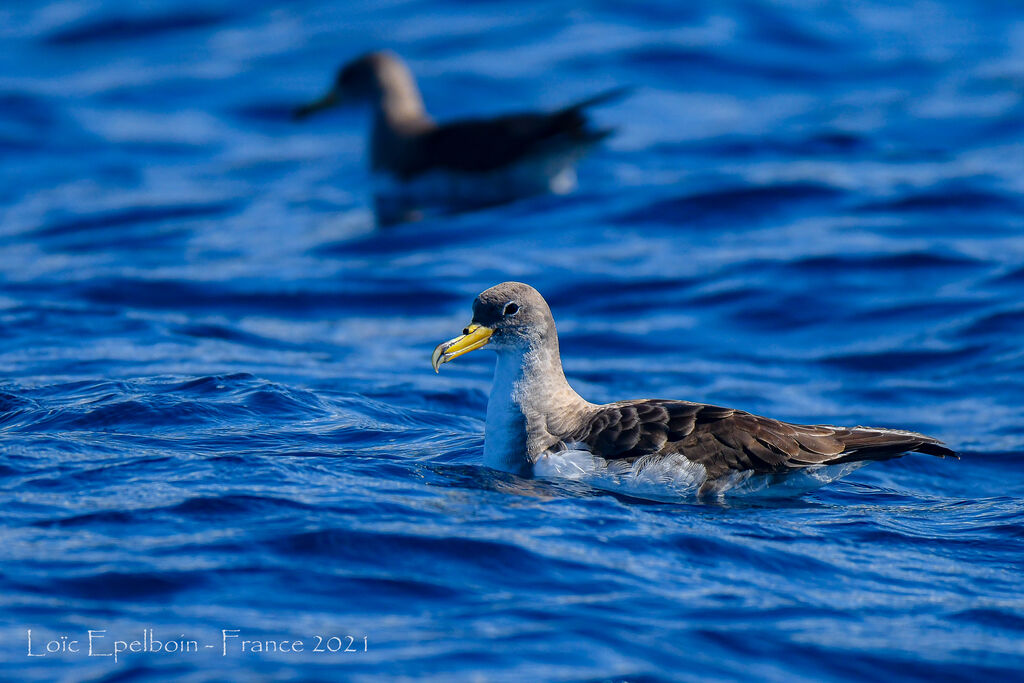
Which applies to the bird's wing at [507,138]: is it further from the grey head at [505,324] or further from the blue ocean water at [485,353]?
the grey head at [505,324]

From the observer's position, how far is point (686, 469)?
26.2ft

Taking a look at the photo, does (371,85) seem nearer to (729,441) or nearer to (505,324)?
(505,324)

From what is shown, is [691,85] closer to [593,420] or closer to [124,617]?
[593,420]

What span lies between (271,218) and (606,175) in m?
4.54

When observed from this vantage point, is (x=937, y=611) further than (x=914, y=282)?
No

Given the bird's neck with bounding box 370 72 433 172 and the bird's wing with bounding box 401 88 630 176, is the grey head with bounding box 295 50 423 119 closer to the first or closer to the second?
the bird's neck with bounding box 370 72 433 172

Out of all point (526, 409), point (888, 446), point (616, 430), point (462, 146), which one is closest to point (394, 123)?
point (462, 146)

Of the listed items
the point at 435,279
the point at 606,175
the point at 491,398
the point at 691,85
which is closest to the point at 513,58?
the point at 691,85

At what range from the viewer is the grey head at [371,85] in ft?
64.0

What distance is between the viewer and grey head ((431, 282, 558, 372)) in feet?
27.5

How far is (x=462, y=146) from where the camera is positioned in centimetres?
1784

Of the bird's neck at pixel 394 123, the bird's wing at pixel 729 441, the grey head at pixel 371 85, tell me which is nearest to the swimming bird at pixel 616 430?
the bird's wing at pixel 729 441

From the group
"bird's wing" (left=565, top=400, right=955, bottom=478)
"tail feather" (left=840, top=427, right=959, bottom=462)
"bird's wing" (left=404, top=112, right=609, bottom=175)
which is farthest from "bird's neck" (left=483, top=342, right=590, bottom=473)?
"bird's wing" (left=404, top=112, right=609, bottom=175)

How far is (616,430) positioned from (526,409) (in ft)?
1.94
